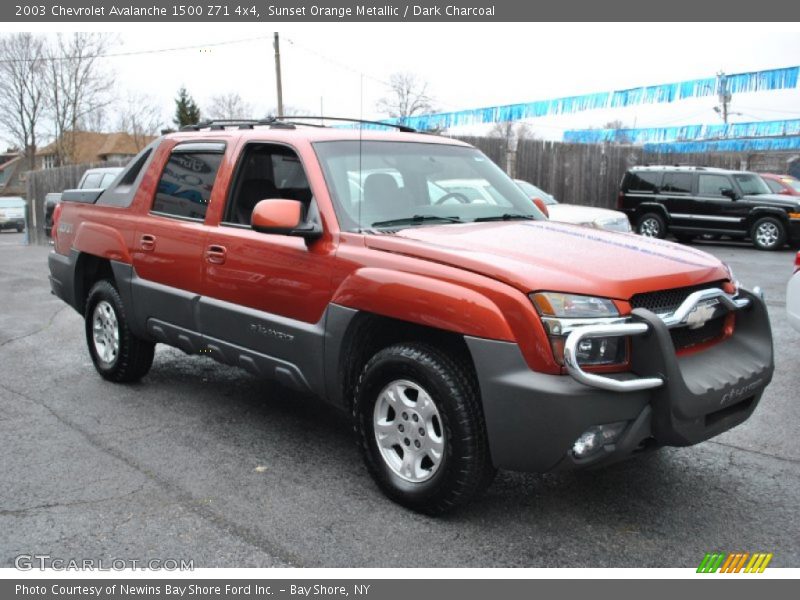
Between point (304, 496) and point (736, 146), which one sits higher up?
point (736, 146)

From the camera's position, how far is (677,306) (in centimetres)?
344

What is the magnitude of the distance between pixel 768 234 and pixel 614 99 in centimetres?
495

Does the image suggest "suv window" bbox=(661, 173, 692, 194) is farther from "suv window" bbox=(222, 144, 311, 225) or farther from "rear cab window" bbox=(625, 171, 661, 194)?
"suv window" bbox=(222, 144, 311, 225)

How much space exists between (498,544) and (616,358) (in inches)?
38.5

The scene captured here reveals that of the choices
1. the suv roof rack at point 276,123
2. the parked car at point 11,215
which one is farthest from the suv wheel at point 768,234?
the parked car at point 11,215

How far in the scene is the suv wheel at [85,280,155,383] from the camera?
18.6 feet

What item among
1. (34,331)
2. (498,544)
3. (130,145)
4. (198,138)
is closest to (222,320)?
(198,138)

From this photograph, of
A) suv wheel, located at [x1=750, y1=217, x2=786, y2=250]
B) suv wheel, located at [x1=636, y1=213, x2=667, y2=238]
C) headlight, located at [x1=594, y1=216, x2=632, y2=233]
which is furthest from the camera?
suv wheel, located at [x1=636, y1=213, x2=667, y2=238]

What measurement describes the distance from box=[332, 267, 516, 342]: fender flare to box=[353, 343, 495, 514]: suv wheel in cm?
20

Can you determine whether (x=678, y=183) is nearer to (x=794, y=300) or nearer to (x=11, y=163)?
(x=794, y=300)

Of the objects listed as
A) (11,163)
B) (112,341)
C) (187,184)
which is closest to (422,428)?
(187,184)

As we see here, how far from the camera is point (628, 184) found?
18.7m

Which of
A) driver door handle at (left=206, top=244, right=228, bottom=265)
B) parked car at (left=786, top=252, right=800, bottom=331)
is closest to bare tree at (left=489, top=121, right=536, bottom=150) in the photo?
parked car at (left=786, top=252, right=800, bottom=331)

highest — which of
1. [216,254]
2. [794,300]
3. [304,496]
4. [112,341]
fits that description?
[216,254]
